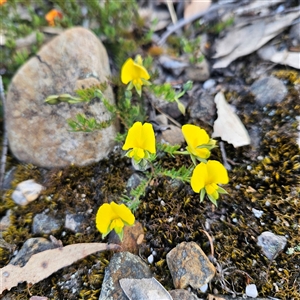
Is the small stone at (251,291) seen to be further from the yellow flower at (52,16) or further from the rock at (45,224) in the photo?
the yellow flower at (52,16)

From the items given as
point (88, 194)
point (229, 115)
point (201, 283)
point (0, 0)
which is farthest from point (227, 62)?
point (0, 0)

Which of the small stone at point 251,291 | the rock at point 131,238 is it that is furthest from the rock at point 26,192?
the small stone at point 251,291

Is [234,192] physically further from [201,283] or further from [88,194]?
[88,194]

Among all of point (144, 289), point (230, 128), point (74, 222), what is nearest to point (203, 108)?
point (230, 128)

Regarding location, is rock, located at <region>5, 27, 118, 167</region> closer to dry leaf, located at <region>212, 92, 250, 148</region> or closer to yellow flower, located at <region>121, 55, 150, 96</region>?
yellow flower, located at <region>121, 55, 150, 96</region>

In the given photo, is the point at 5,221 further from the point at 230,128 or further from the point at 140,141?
the point at 230,128
